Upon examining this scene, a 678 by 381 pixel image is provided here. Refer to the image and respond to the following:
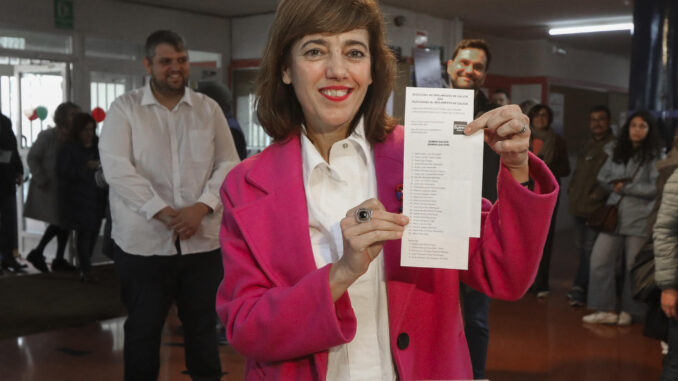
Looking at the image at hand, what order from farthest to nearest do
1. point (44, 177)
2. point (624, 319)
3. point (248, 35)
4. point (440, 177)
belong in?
point (248, 35) < point (44, 177) < point (624, 319) < point (440, 177)

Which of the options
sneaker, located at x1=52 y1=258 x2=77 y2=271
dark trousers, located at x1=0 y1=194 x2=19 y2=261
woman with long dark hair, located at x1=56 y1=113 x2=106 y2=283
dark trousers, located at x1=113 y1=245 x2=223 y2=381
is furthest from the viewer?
sneaker, located at x1=52 y1=258 x2=77 y2=271

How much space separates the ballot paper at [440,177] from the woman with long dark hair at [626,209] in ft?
15.7

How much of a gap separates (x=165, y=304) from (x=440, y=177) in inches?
88.0

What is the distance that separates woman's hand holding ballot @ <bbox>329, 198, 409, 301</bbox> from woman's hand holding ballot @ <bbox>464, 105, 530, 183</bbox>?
0.74ft

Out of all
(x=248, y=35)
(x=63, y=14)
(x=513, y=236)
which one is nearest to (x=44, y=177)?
(x=63, y=14)

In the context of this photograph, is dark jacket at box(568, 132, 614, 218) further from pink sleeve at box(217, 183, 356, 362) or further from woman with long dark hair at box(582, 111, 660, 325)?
pink sleeve at box(217, 183, 356, 362)

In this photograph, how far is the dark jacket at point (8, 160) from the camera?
711cm

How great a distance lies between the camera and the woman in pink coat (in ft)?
4.42

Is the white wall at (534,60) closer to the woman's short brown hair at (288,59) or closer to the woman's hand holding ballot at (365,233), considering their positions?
the woman's short brown hair at (288,59)

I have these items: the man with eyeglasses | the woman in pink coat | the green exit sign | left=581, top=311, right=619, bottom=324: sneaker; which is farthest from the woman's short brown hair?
the green exit sign

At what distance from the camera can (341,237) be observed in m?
1.50

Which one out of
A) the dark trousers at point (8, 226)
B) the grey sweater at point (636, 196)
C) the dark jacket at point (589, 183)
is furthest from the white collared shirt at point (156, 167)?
the dark trousers at point (8, 226)

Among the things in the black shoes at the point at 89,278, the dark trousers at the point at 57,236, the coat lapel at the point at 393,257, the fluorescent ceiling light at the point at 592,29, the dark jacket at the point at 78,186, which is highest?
the fluorescent ceiling light at the point at 592,29

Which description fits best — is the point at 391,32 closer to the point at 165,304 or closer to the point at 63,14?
the point at 63,14
